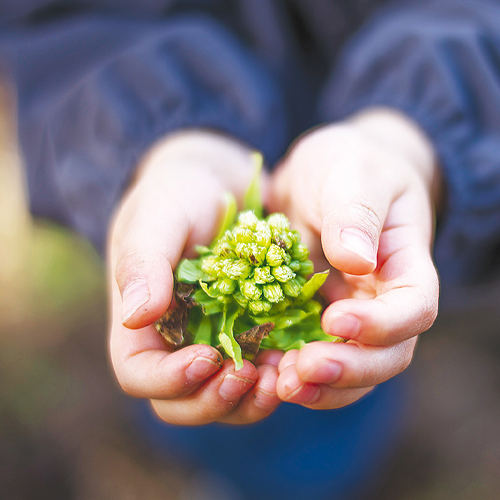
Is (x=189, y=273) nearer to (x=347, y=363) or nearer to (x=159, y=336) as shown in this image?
(x=159, y=336)

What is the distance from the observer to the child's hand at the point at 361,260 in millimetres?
1154

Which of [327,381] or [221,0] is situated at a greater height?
[221,0]

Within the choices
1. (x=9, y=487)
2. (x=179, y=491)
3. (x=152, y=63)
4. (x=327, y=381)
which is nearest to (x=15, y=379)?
(x=9, y=487)

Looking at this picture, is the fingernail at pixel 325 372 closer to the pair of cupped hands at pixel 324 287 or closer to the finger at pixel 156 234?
the pair of cupped hands at pixel 324 287

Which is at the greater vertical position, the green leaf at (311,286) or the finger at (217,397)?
the green leaf at (311,286)

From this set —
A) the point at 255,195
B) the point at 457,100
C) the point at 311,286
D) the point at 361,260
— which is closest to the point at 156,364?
the point at 311,286

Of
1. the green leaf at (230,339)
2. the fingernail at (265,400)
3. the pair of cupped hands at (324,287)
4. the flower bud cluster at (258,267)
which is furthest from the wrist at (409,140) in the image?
the fingernail at (265,400)

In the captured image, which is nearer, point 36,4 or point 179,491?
point 36,4

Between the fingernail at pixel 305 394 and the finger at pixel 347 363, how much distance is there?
4 cm

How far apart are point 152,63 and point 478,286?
2571mm

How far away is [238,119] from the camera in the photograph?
2529mm

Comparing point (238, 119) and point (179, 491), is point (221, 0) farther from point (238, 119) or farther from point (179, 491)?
point (179, 491)

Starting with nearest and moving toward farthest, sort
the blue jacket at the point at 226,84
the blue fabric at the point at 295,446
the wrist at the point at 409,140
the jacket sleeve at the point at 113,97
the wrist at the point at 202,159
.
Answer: the wrist at the point at 202,159 → the wrist at the point at 409,140 → the blue jacket at the point at 226,84 → the jacket sleeve at the point at 113,97 → the blue fabric at the point at 295,446

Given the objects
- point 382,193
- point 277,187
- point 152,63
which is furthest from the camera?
point 152,63
